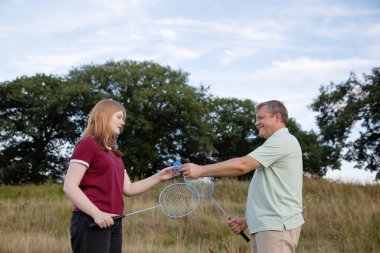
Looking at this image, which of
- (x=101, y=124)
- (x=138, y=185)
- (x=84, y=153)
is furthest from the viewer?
(x=138, y=185)

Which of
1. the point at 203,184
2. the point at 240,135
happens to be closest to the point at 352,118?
the point at 240,135

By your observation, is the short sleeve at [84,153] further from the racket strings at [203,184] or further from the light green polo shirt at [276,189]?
the racket strings at [203,184]

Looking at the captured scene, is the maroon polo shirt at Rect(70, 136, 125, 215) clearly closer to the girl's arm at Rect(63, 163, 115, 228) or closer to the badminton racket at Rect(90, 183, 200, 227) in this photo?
the girl's arm at Rect(63, 163, 115, 228)

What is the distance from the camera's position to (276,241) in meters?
3.40

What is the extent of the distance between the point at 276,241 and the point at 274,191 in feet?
1.13

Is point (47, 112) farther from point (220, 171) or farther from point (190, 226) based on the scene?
point (220, 171)

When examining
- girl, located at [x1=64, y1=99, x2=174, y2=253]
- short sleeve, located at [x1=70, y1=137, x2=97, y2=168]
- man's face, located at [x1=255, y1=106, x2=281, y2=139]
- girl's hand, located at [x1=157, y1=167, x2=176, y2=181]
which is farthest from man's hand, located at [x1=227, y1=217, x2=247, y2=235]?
short sleeve, located at [x1=70, y1=137, x2=97, y2=168]

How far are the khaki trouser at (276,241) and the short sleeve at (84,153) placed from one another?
50.9 inches

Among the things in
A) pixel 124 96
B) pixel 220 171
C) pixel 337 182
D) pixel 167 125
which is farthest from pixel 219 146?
pixel 220 171

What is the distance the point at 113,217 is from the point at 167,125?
3037 centimetres

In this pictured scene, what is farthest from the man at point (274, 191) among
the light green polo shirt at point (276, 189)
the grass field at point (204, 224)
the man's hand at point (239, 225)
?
the grass field at point (204, 224)

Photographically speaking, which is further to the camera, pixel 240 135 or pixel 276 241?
pixel 240 135

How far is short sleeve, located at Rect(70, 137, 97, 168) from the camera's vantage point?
3.24 m

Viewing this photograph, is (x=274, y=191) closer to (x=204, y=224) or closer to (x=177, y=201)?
Result: (x=177, y=201)
